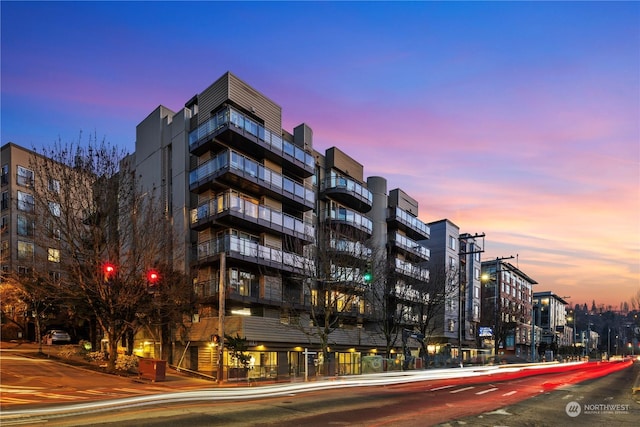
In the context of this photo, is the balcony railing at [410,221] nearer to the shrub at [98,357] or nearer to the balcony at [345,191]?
the balcony at [345,191]

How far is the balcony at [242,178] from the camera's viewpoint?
35500mm

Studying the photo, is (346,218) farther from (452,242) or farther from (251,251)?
(452,242)

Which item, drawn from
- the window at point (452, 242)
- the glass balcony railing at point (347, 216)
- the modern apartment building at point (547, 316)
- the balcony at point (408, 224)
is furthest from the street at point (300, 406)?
the modern apartment building at point (547, 316)

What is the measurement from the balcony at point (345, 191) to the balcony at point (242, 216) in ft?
25.5

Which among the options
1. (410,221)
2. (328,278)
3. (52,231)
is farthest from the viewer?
(410,221)

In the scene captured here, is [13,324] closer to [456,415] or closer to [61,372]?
[61,372]

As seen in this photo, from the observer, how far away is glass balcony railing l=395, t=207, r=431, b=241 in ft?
185

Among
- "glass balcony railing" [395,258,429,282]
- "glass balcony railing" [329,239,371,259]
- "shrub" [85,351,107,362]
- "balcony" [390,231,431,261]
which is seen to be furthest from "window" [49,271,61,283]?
"balcony" [390,231,431,261]

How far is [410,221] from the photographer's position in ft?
193

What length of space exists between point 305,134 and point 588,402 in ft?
105

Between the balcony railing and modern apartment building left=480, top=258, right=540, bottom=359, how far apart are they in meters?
22.9

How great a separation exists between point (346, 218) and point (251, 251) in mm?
12906

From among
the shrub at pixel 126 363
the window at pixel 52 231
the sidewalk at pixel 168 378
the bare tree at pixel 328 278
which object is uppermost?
the window at pixel 52 231

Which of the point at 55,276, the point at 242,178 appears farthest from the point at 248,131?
the point at 55,276
